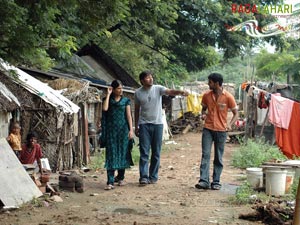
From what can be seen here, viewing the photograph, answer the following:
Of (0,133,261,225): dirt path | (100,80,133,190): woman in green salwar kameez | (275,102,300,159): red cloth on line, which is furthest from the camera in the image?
(275,102,300,159): red cloth on line

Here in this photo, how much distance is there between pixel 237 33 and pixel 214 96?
14760 mm

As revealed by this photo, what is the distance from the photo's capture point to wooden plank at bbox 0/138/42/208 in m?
6.89

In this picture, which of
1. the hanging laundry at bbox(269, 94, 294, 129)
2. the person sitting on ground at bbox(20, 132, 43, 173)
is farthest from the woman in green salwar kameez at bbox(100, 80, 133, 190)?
the hanging laundry at bbox(269, 94, 294, 129)

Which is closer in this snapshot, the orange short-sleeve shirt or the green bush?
the orange short-sleeve shirt

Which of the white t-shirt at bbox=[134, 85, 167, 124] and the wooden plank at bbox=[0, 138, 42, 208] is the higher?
the white t-shirt at bbox=[134, 85, 167, 124]

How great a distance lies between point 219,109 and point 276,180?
1.58 m

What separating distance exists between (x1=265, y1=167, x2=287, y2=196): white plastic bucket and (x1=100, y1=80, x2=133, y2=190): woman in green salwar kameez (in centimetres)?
239

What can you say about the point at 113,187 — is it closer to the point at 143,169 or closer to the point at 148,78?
the point at 143,169

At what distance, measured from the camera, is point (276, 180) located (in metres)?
7.68

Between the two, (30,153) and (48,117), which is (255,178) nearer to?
(30,153)

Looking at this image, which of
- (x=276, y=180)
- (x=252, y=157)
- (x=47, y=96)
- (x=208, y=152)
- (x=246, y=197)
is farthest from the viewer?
(x=252, y=157)

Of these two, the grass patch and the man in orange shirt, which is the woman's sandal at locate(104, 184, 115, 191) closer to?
the man in orange shirt

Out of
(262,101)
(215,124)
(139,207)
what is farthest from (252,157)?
(139,207)

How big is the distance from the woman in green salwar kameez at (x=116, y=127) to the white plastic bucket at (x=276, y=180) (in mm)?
2395
